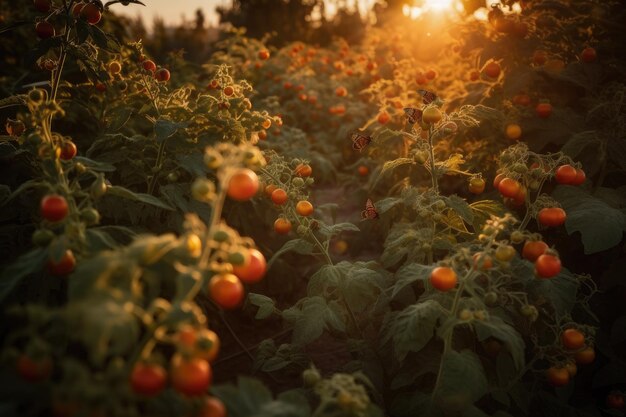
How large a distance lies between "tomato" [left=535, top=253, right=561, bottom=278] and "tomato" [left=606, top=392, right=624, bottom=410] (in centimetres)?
116

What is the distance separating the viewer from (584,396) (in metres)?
2.55

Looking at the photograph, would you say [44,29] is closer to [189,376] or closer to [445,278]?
[189,376]

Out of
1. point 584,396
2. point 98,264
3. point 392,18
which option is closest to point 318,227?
point 98,264

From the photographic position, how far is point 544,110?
3170mm

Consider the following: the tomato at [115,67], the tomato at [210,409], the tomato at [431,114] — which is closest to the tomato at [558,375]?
the tomato at [431,114]

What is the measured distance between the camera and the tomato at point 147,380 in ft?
3.49

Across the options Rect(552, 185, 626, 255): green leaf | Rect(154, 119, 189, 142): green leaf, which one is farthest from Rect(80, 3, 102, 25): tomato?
Rect(552, 185, 626, 255): green leaf

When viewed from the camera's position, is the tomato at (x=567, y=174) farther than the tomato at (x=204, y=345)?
Yes

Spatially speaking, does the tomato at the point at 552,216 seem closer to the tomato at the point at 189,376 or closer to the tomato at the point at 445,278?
the tomato at the point at 445,278

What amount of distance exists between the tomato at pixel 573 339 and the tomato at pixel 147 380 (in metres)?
1.85

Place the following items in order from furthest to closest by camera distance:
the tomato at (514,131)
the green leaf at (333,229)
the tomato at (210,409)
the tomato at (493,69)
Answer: the tomato at (493,69)
the tomato at (514,131)
the green leaf at (333,229)
the tomato at (210,409)

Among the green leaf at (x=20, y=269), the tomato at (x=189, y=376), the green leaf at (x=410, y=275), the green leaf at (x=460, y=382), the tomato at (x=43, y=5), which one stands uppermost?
the tomato at (x=43, y=5)

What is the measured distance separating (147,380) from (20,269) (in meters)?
0.65

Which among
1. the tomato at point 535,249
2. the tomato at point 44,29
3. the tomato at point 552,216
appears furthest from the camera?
the tomato at point 44,29
